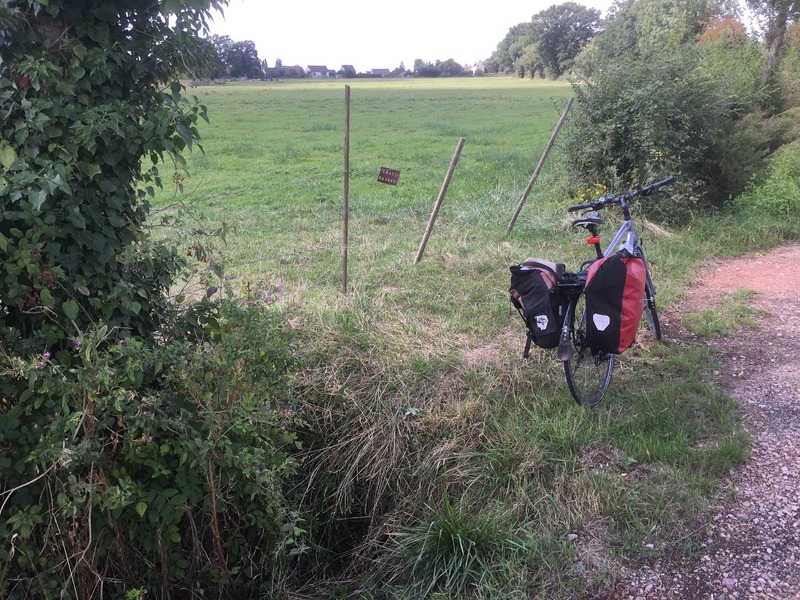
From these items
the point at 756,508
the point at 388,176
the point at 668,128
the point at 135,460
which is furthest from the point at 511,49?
the point at 135,460

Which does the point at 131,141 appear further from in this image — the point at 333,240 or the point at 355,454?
the point at 333,240

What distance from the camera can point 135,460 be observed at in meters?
2.83

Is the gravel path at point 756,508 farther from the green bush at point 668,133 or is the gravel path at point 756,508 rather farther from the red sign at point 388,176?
the green bush at point 668,133

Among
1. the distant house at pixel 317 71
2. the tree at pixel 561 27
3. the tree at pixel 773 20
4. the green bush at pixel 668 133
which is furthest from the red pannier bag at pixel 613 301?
the distant house at pixel 317 71

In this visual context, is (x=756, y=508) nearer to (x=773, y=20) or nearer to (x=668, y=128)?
(x=668, y=128)

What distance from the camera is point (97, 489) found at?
265 centimetres


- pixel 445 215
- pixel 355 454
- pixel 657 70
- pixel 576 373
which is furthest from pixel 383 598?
pixel 657 70

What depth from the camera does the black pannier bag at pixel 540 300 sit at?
3.99 meters

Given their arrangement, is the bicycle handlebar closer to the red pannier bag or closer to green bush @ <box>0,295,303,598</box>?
the red pannier bag

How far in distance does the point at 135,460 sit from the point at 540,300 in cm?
252

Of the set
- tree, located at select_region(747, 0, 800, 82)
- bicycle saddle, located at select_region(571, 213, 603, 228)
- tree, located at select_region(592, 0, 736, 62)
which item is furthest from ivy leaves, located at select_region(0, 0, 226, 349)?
tree, located at select_region(747, 0, 800, 82)

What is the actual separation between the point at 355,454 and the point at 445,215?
635cm

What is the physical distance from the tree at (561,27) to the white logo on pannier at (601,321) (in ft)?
245

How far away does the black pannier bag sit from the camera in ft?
13.1
